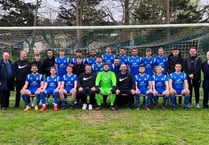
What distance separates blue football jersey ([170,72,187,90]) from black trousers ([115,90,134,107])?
3.80 feet

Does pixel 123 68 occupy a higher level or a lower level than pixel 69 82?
higher

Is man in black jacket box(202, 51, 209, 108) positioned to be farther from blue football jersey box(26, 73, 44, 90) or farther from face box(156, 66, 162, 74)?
blue football jersey box(26, 73, 44, 90)

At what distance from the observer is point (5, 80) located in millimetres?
9898

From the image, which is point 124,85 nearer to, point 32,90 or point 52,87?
point 52,87

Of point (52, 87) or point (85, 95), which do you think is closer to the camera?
point (85, 95)

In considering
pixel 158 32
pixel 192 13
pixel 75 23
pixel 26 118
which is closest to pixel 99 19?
pixel 75 23

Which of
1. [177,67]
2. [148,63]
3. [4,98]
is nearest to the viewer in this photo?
[177,67]

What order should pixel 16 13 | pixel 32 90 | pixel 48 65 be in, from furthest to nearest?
pixel 16 13 → pixel 48 65 → pixel 32 90

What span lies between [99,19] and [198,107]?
19725mm

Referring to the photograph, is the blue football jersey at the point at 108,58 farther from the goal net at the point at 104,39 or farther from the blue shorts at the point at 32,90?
the blue shorts at the point at 32,90

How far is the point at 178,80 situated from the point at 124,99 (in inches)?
62.7

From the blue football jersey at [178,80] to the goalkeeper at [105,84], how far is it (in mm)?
1559

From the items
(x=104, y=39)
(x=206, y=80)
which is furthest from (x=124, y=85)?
(x=104, y=39)

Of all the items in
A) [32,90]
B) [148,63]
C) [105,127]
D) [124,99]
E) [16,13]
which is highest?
[16,13]
